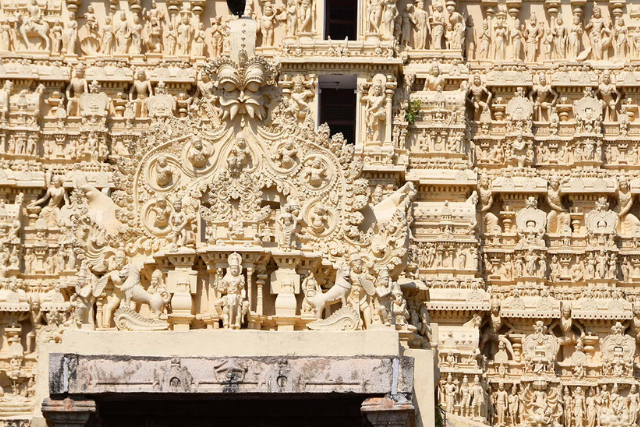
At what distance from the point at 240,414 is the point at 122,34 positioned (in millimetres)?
21353

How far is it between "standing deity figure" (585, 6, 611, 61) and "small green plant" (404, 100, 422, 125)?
17.3 feet

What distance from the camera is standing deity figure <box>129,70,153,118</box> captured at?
191 feet

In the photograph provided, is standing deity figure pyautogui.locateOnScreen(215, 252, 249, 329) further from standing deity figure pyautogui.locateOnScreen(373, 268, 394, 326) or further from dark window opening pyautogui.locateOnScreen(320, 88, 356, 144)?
dark window opening pyautogui.locateOnScreen(320, 88, 356, 144)

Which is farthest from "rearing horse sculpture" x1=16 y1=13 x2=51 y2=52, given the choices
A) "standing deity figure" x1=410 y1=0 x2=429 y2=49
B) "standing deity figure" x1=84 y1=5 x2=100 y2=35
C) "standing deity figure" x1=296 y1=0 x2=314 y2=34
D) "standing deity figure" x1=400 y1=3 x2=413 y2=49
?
"standing deity figure" x1=410 y1=0 x2=429 y2=49

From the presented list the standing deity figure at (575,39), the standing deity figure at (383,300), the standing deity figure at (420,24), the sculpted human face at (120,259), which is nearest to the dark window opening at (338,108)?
the standing deity figure at (420,24)

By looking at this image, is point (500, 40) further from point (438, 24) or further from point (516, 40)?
point (438, 24)

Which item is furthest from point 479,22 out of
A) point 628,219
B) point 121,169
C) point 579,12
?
point 121,169

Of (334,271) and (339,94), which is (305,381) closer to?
(334,271)

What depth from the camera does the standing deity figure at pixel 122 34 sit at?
2317 inches

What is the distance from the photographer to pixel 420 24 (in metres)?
58.9

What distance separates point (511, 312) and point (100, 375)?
2069 centimetres

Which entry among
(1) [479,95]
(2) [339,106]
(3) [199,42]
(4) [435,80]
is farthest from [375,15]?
(3) [199,42]

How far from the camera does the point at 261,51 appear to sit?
58156 mm

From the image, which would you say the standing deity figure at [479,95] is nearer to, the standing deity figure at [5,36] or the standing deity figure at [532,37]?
the standing deity figure at [532,37]
